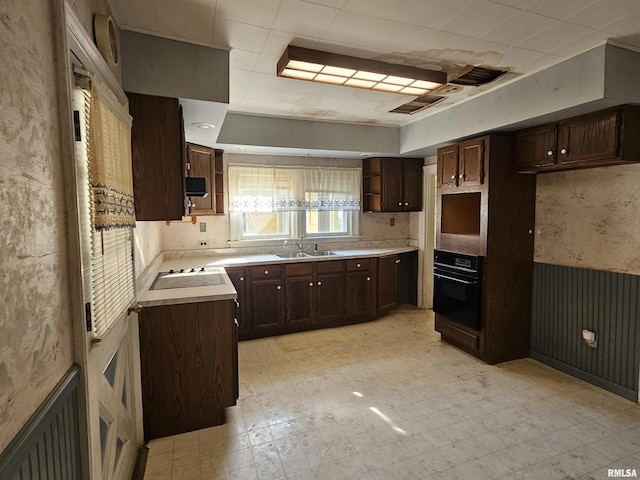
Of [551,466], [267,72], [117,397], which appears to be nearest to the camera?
[117,397]

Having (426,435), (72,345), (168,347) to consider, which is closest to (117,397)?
(168,347)

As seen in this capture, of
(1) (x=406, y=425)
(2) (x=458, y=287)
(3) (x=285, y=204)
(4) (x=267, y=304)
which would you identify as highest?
(3) (x=285, y=204)

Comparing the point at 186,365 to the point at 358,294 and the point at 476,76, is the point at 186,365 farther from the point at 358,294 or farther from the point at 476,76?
the point at 476,76

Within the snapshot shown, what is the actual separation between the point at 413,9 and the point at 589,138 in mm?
1704

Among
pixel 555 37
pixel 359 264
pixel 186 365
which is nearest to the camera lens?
pixel 555 37

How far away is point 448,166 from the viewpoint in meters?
3.61

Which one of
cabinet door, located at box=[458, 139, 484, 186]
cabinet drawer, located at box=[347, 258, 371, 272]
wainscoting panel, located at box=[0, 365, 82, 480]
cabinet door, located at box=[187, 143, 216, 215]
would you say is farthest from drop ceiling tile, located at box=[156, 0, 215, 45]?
cabinet drawer, located at box=[347, 258, 371, 272]

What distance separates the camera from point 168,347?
2285 mm

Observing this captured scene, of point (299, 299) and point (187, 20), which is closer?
point (187, 20)

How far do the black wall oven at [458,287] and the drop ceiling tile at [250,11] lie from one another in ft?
8.74

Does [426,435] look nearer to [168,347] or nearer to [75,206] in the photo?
[168,347]

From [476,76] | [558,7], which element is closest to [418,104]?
[476,76]

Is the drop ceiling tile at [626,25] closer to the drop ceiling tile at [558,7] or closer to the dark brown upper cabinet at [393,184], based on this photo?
the drop ceiling tile at [558,7]

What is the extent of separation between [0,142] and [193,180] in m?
2.01
